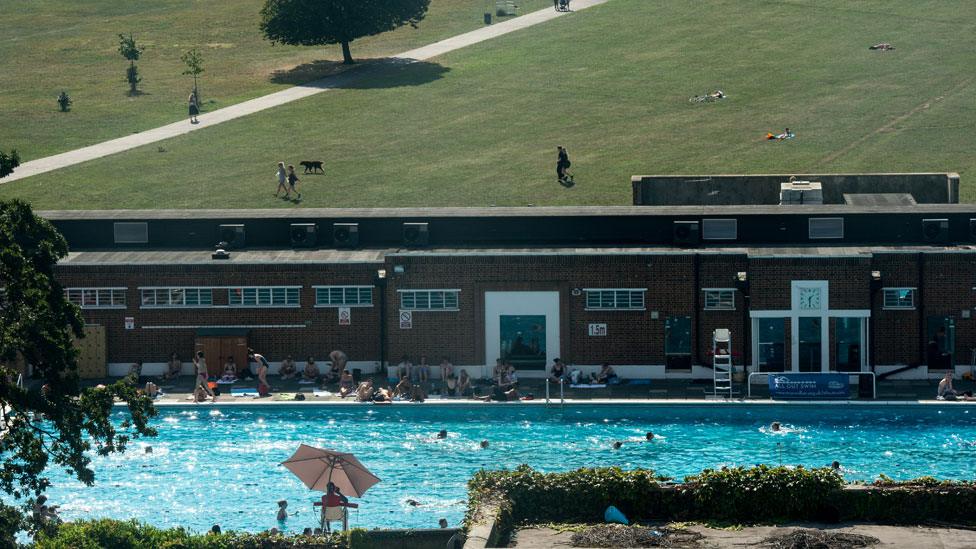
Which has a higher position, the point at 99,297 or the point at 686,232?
the point at 686,232

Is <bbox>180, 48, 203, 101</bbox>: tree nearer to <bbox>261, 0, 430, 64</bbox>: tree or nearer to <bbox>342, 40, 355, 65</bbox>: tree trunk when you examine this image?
<bbox>261, 0, 430, 64</bbox>: tree

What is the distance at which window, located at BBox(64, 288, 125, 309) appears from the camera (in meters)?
52.9

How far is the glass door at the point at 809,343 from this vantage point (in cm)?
5103

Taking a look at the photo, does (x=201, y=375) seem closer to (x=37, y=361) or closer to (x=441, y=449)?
(x=441, y=449)

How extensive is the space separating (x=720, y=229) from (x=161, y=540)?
27760mm

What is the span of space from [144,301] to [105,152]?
117ft

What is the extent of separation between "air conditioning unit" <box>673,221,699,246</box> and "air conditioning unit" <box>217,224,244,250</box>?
14.4 metres

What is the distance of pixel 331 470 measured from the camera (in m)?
35.7

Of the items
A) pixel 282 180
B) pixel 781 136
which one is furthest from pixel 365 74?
pixel 781 136

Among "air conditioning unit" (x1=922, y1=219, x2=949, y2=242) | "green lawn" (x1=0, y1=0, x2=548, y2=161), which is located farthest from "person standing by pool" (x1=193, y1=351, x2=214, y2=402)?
"green lawn" (x1=0, y1=0, x2=548, y2=161)

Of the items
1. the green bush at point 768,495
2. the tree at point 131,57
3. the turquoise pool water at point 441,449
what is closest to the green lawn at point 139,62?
the tree at point 131,57

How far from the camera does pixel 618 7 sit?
378 feet

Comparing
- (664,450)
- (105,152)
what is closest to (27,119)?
(105,152)

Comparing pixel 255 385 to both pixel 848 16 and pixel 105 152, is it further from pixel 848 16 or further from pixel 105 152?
pixel 848 16
